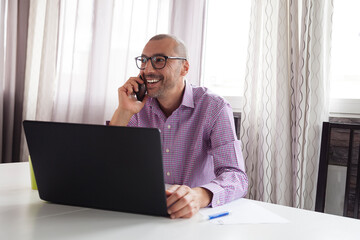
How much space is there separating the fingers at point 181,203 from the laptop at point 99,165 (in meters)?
0.02

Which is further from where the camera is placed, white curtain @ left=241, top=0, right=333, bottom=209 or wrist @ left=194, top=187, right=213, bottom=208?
white curtain @ left=241, top=0, right=333, bottom=209

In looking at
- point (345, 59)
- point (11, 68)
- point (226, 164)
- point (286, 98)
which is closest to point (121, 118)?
point (226, 164)

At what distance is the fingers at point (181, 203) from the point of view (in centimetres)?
88

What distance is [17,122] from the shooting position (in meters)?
3.26

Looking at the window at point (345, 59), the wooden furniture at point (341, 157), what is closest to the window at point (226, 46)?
the window at point (345, 59)

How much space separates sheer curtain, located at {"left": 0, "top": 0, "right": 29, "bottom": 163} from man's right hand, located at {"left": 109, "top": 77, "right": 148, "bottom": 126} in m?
1.90

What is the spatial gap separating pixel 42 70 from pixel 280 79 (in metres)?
1.97

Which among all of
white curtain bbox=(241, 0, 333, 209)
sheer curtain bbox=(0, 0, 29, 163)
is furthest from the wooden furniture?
sheer curtain bbox=(0, 0, 29, 163)

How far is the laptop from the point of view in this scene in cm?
83

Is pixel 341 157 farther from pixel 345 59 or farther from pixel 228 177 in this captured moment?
pixel 228 177

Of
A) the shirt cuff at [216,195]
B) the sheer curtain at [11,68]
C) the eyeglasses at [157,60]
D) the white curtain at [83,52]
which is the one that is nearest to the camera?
the shirt cuff at [216,195]

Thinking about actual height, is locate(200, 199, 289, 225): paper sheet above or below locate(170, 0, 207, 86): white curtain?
below

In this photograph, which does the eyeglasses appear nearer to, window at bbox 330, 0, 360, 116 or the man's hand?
the man's hand

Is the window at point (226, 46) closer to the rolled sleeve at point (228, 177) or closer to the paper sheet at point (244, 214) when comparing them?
the rolled sleeve at point (228, 177)
